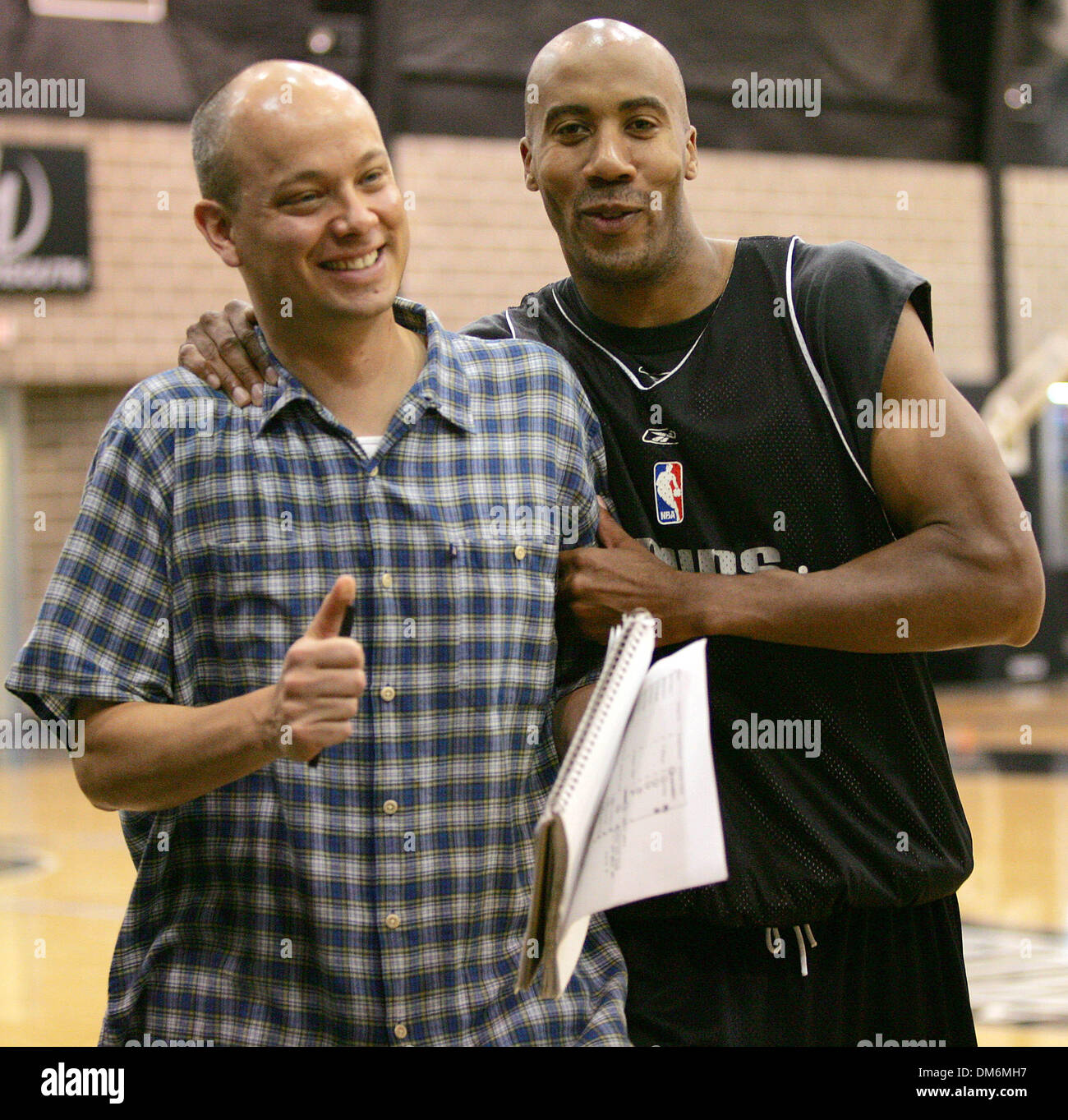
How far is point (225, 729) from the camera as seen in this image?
1759 millimetres

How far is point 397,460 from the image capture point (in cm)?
201

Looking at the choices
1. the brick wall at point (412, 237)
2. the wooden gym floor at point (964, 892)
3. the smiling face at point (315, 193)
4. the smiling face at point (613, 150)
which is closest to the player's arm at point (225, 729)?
the smiling face at point (315, 193)

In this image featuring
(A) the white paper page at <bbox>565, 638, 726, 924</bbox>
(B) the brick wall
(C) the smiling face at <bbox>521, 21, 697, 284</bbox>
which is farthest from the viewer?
(B) the brick wall

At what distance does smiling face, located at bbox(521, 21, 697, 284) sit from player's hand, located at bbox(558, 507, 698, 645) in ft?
1.47

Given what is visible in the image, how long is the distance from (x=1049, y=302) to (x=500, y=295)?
593 cm

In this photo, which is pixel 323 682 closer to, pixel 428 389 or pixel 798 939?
pixel 428 389

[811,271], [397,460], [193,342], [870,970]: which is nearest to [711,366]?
[811,271]

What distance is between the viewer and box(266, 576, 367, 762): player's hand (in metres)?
1.67

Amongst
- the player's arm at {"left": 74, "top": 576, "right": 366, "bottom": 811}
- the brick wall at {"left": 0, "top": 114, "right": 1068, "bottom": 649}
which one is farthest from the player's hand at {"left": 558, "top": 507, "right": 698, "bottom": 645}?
the brick wall at {"left": 0, "top": 114, "right": 1068, "bottom": 649}

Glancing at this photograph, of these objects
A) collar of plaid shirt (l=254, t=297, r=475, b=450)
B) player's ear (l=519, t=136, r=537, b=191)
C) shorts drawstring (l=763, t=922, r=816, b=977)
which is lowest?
shorts drawstring (l=763, t=922, r=816, b=977)

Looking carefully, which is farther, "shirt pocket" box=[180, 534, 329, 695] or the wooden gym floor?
the wooden gym floor

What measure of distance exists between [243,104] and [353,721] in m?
0.81

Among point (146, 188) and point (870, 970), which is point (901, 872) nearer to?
point (870, 970)

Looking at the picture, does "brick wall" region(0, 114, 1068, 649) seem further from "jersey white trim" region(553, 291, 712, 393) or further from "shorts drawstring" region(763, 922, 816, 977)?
"shorts drawstring" region(763, 922, 816, 977)
